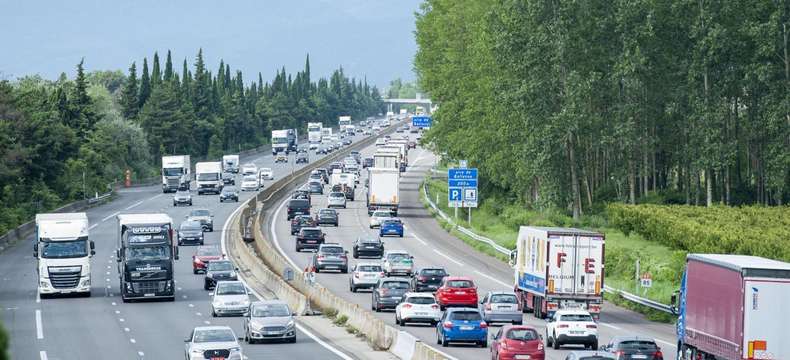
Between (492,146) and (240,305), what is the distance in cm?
5012

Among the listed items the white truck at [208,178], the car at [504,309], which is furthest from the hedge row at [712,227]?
the white truck at [208,178]

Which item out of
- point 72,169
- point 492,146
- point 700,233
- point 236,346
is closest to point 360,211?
point 492,146

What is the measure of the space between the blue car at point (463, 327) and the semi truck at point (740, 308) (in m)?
9.68

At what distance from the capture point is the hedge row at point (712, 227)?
183 ft

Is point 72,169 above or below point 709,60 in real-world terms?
below

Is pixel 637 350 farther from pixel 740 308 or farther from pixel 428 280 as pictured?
pixel 428 280

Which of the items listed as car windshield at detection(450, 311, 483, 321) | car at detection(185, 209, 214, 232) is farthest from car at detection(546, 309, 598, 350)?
car at detection(185, 209, 214, 232)

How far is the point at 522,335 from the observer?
36.6 meters

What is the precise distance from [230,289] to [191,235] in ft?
114

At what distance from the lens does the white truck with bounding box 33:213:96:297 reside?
6000 centimetres

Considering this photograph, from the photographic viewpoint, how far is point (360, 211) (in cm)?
11594

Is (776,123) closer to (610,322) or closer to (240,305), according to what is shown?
(610,322)

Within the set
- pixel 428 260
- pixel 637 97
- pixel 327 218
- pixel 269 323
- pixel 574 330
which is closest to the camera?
pixel 574 330

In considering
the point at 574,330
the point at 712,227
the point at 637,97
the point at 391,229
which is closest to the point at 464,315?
the point at 574,330
